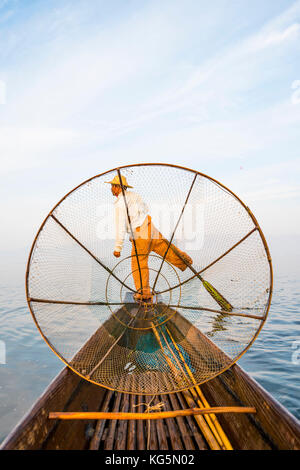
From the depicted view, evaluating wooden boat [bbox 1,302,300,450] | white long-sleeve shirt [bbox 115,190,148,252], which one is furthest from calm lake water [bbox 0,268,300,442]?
white long-sleeve shirt [bbox 115,190,148,252]

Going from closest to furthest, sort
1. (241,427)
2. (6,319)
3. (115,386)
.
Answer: (241,427) < (115,386) < (6,319)

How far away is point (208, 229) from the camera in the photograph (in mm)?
2447

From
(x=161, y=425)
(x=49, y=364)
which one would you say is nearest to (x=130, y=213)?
(x=161, y=425)

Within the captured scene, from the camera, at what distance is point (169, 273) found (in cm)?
314

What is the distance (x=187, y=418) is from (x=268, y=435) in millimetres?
601

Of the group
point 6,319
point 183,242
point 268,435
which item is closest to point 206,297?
point 183,242

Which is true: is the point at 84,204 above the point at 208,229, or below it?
above

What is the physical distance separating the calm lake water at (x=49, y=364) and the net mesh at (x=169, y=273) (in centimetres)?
151

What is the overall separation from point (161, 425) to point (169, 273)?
165 centimetres

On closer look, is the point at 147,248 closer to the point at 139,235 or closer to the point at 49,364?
the point at 139,235

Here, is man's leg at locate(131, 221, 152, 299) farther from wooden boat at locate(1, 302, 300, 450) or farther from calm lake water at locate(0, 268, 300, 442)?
calm lake water at locate(0, 268, 300, 442)

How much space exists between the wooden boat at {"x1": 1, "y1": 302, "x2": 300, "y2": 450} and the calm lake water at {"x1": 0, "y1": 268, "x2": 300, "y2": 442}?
1480 millimetres

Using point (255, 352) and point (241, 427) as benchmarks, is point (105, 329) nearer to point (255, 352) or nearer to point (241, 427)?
point (241, 427)
